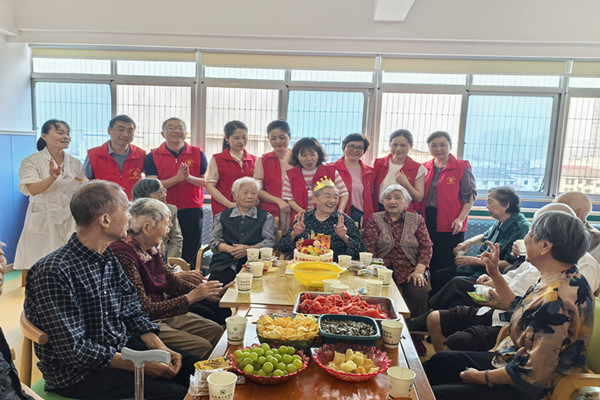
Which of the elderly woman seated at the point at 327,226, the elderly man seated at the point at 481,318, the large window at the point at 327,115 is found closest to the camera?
the elderly man seated at the point at 481,318

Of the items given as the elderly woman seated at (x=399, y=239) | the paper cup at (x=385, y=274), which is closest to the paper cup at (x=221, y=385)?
the paper cup at (x=385, y=274)

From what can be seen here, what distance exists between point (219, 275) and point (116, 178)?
1640 millimetres

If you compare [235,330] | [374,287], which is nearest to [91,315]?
[235,330]

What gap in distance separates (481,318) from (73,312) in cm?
222

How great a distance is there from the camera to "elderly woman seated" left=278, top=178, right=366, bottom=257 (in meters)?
2.96

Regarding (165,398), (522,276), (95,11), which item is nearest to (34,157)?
(95,11)

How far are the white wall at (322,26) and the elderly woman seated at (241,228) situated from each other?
219 centimetres

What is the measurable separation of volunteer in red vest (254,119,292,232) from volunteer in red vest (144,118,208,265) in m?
0.62

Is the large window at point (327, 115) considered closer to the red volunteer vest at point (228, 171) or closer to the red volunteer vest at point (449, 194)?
the red volunteer vest at point (228, 171)

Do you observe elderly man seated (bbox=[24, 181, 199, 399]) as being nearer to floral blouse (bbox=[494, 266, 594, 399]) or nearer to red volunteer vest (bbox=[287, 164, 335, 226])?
floral blouse (bbox=[494, 266, 594, 399])

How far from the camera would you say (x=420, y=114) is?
4.80m

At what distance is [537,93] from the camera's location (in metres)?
4.68

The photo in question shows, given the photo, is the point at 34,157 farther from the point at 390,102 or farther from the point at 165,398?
the point at 390,102

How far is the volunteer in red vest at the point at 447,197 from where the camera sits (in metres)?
3.76
